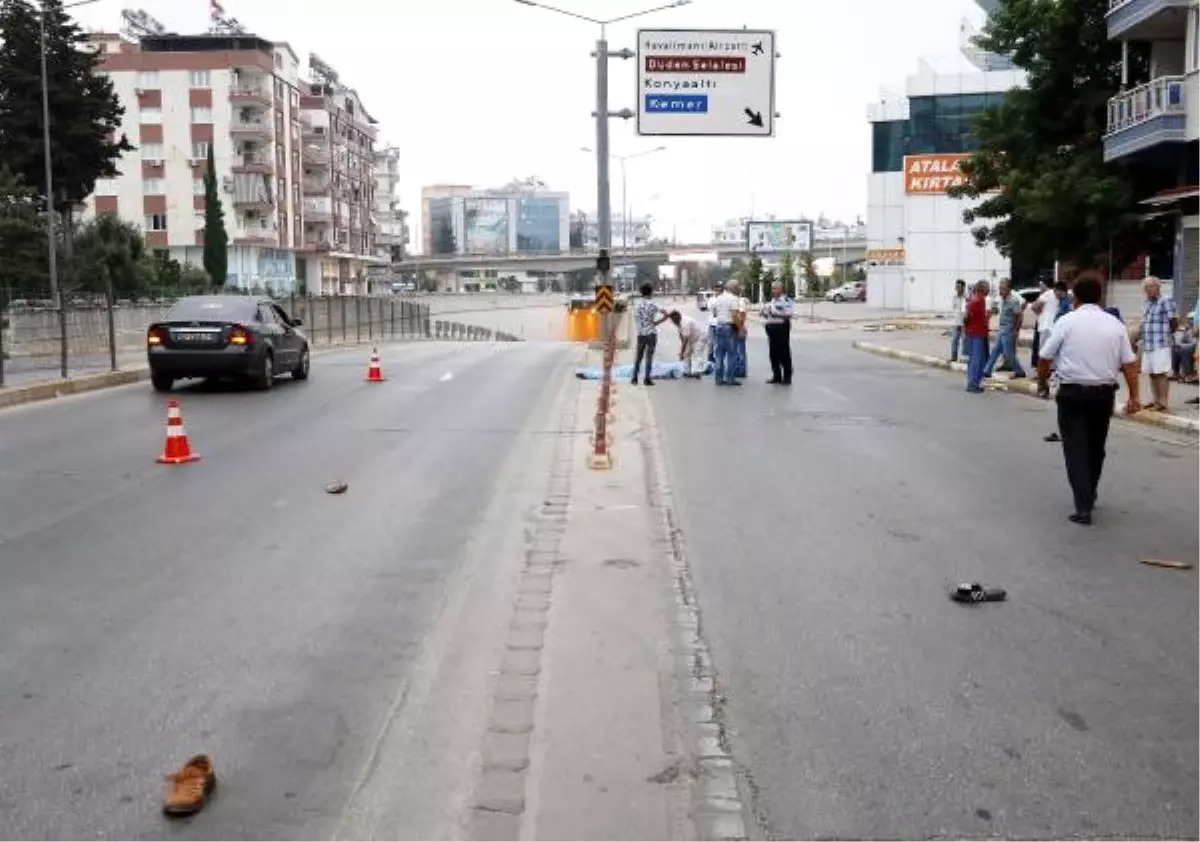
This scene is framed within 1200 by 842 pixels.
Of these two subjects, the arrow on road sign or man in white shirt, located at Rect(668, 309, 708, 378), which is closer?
the arrow on road sign

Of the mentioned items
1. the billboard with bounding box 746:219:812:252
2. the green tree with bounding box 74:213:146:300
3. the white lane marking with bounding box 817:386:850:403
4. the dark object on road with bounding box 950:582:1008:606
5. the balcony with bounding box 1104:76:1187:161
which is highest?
the billboard with bounding box 746:219:812:252

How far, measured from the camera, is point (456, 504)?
9.48 metres

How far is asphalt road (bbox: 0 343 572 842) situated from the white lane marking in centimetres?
660

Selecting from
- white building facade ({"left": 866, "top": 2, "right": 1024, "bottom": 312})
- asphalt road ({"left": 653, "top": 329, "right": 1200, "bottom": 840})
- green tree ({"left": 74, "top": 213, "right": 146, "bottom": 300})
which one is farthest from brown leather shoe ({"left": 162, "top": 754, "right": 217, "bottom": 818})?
white building facade ({"left": 866, "top": 2, "right": 1024, "bottom": 312})

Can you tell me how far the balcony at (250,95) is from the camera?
8244 centimetres

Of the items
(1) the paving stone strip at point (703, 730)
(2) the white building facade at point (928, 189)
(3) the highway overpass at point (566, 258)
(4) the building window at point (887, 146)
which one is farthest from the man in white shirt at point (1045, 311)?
(3) the highway overpass at point (566, 258)

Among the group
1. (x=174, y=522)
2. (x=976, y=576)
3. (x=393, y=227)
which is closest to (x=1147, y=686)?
(x=976, y=576)

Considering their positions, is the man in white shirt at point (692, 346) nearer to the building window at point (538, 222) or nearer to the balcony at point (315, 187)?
the balcony at point (315, 187)

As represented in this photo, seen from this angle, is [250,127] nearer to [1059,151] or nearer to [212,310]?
[1059,151]

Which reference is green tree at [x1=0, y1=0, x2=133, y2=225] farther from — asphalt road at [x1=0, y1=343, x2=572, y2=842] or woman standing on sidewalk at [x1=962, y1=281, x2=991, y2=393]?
woman standing on sidewalk at [x1=962, y1=281, x2=991, y2=393]

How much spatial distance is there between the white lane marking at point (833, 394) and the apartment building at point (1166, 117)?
32.1 feet

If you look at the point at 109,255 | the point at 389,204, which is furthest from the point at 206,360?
the point at 389,204

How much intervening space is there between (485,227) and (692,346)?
5856 inches

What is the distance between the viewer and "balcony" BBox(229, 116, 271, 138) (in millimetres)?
83000
